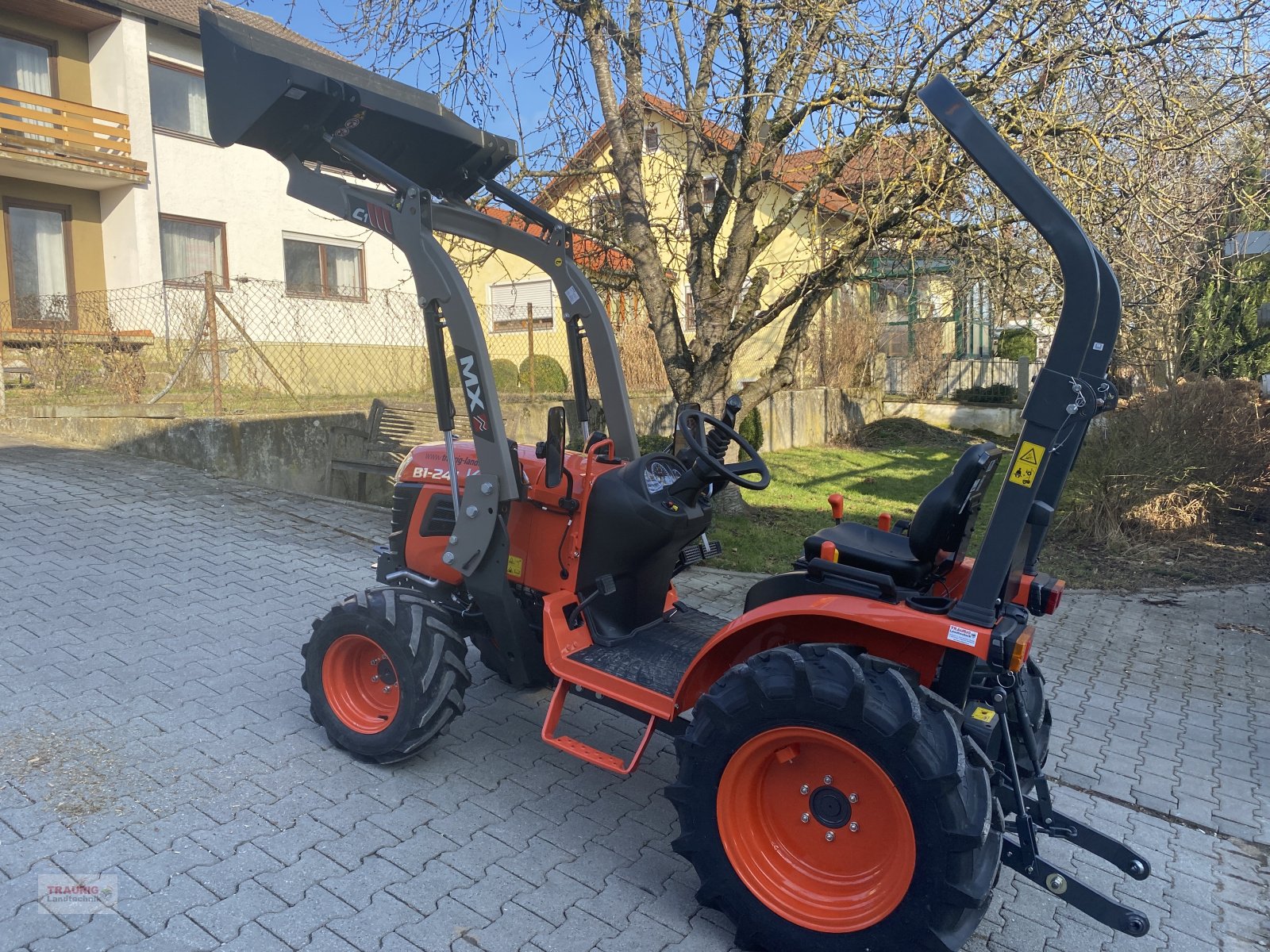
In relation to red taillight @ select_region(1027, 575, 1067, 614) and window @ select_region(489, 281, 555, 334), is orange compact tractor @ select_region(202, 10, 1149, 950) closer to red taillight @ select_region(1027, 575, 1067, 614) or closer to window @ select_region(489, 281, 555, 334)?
red taillight @ select_region(1027, 575, 1067, 614)

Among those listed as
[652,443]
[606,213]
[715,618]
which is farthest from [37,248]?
[715,618]

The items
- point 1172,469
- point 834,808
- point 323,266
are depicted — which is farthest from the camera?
point 323,266

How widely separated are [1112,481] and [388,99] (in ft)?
23.4

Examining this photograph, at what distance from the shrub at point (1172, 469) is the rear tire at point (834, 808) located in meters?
6.41

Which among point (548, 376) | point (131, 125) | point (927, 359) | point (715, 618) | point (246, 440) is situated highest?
point (131, 125)

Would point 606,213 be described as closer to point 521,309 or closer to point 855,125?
point 855,125

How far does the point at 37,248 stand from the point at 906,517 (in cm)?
1587

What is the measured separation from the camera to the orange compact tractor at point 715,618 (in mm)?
2521

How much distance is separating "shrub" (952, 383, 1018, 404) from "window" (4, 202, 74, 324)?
55.2 ft

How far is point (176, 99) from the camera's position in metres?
16.9

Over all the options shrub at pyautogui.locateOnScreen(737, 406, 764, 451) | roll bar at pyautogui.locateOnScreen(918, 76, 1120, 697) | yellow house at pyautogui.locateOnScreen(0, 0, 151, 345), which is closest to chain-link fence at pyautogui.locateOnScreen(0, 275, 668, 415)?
yellow house at pyautogui.locateOnScreen(0, 0, 151, 345)

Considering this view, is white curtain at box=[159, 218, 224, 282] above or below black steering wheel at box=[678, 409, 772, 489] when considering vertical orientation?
above

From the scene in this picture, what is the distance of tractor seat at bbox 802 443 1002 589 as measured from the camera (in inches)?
116

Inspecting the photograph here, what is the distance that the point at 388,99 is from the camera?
377 centimetres
